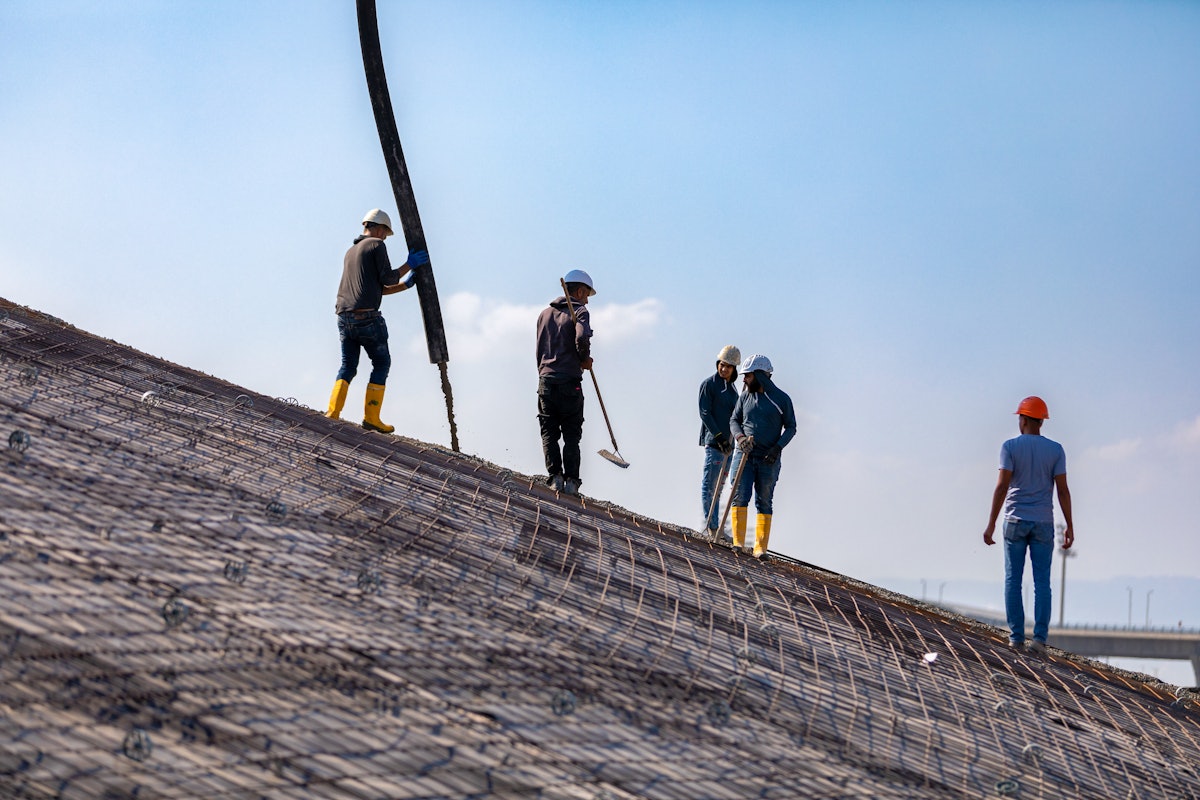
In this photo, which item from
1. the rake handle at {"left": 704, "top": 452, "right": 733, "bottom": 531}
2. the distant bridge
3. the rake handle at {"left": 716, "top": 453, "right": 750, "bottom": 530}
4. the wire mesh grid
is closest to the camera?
the wire mesh grid

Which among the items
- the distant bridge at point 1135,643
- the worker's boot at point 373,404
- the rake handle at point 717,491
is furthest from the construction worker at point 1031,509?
the distant bridge at point 1135,643

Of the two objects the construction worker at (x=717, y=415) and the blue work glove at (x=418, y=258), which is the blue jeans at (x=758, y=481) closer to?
the construction worker at (x=717, y=415)

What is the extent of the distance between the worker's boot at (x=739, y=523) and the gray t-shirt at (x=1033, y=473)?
80.0 inches

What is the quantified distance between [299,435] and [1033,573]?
470 cm

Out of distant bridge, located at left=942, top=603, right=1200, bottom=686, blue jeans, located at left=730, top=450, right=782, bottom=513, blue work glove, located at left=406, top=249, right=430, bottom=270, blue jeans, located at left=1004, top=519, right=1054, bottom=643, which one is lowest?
blue jeans, located at left=1004, top=519, right=1054, bottom=643

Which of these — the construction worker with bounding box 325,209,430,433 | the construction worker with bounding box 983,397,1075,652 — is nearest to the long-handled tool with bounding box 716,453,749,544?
the construction worker with bounding box 983,397,1075,652

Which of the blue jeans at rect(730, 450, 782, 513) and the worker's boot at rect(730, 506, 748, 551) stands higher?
the blue jeans at rect(730, 450, 782, 513)

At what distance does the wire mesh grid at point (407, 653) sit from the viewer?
12.0ft

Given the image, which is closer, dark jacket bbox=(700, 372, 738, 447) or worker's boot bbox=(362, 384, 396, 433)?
worker's boot bbox=(362, 384, 396, 433)

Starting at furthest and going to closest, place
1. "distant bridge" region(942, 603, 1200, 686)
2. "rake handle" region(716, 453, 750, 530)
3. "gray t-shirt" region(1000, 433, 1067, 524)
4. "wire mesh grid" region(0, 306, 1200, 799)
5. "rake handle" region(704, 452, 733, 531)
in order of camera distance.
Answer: "distant bridge" region(942, 603, 1200, 686) < "rake handle" region(704, 452, 733, 531) < "rake handle" region(716, 453, 750, 530) < "gray t-shirt" region(1000, 433, 1067, 524) < "wire mesh grid" region(0, 306, 1200, 799)

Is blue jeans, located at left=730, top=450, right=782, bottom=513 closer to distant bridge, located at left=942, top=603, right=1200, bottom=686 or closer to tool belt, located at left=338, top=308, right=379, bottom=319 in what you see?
tool belt, located at left=338, top=308, right=379, bottom=319

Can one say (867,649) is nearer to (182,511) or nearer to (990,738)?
(990,738)

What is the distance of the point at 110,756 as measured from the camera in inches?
134

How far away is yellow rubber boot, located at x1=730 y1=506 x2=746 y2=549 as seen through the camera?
9.21 meters
